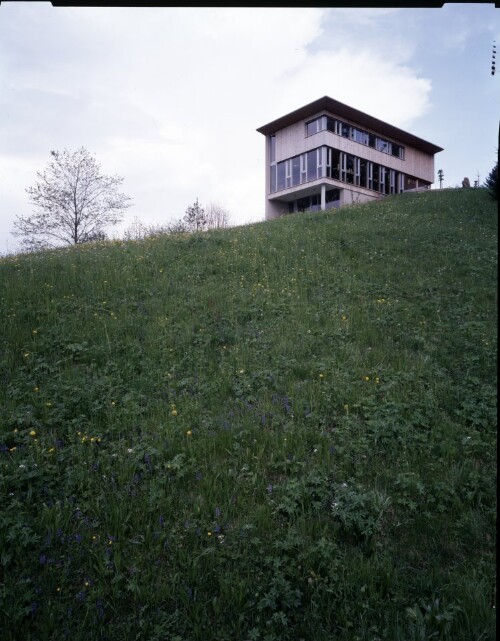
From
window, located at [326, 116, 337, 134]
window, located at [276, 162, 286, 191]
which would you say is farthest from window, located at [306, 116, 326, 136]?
window, located at [276, 162, 286, 191]

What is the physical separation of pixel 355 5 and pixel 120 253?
11165 millimetres

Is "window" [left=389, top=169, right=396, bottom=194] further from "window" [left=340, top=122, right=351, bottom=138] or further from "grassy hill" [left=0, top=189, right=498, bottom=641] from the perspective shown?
"grassy hill" [left=0, top=189, right=498, bottom=641]

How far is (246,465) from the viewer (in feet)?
13.0

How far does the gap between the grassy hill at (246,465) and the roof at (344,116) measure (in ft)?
93.3

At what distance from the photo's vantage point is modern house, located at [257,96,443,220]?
1312 inches

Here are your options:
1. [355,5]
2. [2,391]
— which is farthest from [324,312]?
[355,5]

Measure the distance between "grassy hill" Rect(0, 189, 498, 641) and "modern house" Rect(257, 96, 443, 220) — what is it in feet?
88.4

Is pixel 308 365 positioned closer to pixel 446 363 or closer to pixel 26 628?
pixel 446 363

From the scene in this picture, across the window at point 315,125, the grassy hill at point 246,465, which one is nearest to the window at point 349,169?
the window at point 315,125

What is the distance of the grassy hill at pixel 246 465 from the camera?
2727mm

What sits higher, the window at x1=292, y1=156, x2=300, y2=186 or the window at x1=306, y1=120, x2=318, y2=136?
the window at x1=306, y1=120, x2=318, y2=136

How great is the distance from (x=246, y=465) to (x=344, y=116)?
3672 cm

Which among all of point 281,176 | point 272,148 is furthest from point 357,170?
point 272,148

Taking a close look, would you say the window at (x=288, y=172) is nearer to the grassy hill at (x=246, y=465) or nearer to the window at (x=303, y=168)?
the window at (x=303, y=168)
